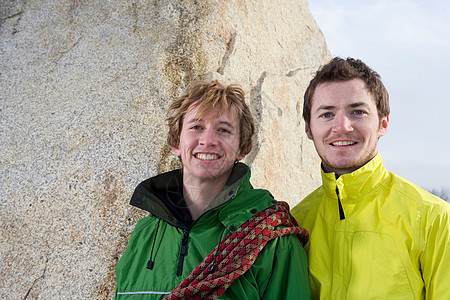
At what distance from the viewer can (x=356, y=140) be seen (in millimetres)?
2094

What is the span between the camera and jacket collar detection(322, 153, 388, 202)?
80.2 inches

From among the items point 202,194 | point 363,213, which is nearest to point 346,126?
point 363,213

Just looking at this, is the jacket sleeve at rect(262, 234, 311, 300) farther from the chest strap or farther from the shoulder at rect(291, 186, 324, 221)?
the shoulder at rect(291, 186, 324, 221)

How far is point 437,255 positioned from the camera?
5.68ft

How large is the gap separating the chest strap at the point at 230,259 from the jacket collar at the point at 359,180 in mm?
349

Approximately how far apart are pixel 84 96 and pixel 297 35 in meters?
2.71

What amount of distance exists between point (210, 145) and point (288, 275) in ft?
2.58

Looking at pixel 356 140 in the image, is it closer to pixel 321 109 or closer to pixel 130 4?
pixel 321 109

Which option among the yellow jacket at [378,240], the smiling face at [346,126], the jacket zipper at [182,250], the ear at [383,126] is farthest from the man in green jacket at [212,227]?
the ear at [383,126]

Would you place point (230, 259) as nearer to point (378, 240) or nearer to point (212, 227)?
point (212, 227)

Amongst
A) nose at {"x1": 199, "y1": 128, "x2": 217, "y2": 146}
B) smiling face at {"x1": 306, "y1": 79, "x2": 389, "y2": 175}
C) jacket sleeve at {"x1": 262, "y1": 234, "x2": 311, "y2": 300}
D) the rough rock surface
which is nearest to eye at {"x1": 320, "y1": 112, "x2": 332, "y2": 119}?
smiling face at {"x1": 306, "y1": 79, "x2": 389, "y2": 175}

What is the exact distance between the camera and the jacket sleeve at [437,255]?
1.69 meters

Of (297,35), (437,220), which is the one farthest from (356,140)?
(297,35)

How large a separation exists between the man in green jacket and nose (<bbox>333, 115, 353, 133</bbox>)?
20.3 inches
